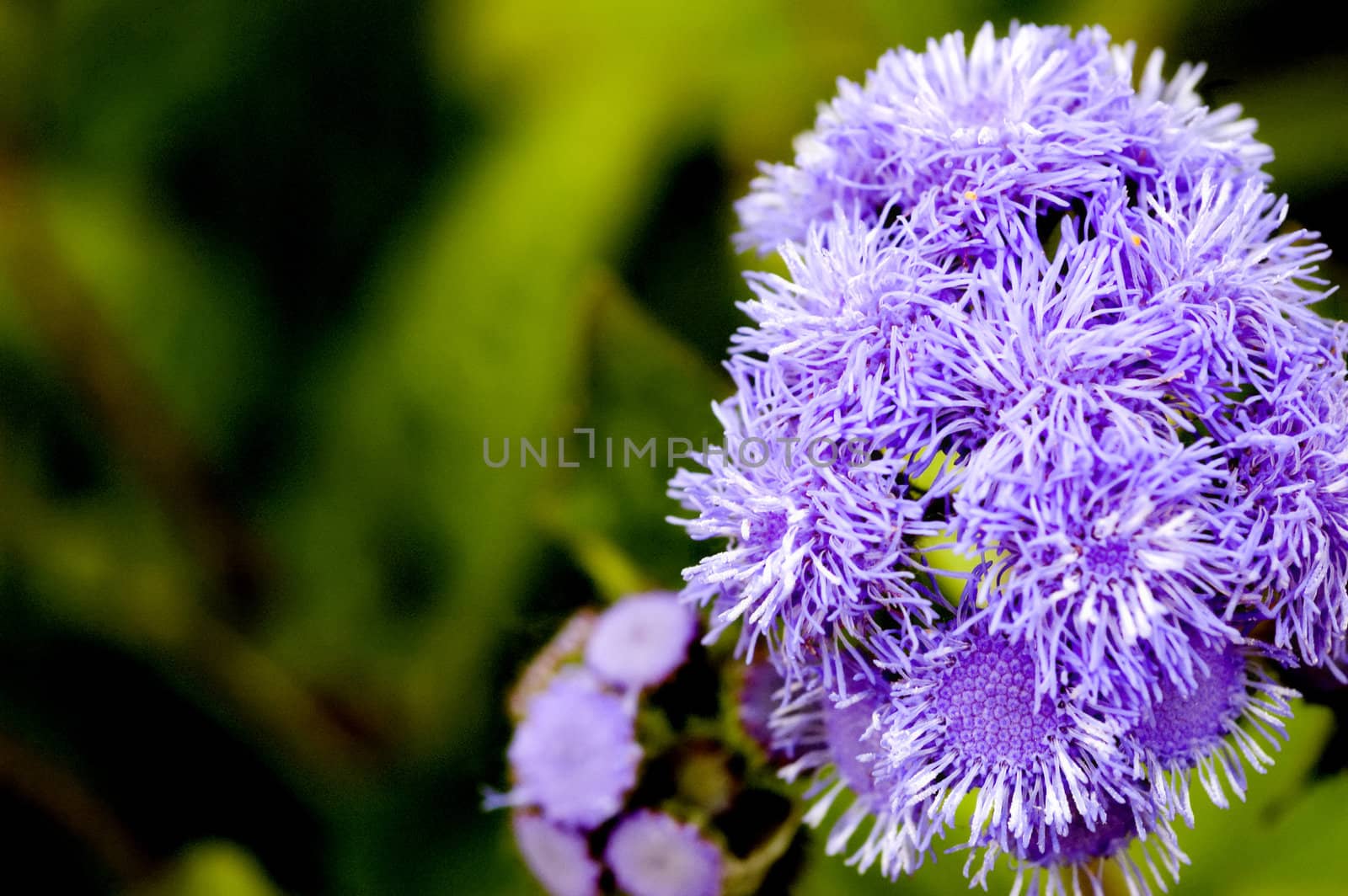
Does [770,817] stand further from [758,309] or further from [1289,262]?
[1289,262]

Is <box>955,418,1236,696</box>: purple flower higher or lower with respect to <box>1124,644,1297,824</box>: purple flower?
higher

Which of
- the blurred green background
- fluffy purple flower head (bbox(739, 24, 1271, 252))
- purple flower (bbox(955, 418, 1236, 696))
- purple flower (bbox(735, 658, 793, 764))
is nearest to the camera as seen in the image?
purple flower (bbox(955, 418, 1236, 696))

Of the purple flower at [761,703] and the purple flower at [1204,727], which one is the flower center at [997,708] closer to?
the purple flower at [1204,727]

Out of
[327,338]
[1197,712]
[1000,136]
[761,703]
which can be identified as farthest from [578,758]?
[327,338]

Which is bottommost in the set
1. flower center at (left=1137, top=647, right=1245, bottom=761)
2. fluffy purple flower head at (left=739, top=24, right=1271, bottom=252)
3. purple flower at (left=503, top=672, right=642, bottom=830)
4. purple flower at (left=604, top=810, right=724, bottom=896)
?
flower center at (left=1137, top=647, right=1245, bottom=761)

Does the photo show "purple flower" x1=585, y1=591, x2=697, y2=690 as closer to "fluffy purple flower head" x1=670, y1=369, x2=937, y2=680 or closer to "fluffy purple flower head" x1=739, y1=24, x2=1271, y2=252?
"fluffy purple flower head" x1=670, y1=369, x2=937, y2=680

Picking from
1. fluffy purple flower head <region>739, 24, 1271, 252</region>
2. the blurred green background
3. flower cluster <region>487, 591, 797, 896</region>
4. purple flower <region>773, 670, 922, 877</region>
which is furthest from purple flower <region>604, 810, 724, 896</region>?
fluffy purple flower head <region>739, 24, 1271, 252</region>

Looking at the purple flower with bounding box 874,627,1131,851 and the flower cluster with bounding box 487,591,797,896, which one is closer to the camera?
the purple flower with bounding box 874,627,1131,851

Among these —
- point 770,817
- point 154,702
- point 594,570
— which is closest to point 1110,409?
point 770,817
